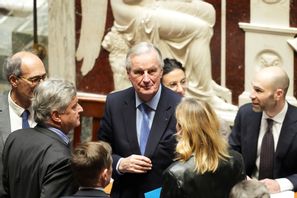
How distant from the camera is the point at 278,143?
16.5 ft

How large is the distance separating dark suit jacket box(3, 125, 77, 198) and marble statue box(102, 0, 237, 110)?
2.93m

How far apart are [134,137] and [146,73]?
0.36 meters

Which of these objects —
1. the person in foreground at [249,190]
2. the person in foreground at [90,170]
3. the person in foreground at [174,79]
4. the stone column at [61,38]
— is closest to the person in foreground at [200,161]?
the person in foreground at [249,190]

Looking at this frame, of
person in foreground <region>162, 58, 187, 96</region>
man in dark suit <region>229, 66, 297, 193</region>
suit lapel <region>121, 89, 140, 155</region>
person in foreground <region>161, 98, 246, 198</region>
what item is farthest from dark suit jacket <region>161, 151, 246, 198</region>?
person in foreground <region>162, 58, 187, 96</region>

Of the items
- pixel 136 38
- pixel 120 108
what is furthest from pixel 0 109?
pixel 136 38

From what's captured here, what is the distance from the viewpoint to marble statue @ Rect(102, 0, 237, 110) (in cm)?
691

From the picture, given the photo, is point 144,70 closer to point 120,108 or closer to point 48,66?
point 120,108

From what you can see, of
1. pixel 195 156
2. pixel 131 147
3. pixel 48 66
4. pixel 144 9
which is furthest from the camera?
pixel 48 66

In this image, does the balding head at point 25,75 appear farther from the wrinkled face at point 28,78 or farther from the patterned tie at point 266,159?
the patterned tie at point 266,159

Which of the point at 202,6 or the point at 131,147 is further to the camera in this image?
the point at 202,6

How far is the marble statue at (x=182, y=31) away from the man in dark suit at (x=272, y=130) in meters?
1.75

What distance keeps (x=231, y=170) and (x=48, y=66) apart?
3876 mm

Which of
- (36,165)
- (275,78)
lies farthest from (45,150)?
(275,78)

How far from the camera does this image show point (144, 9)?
704 centimetres
